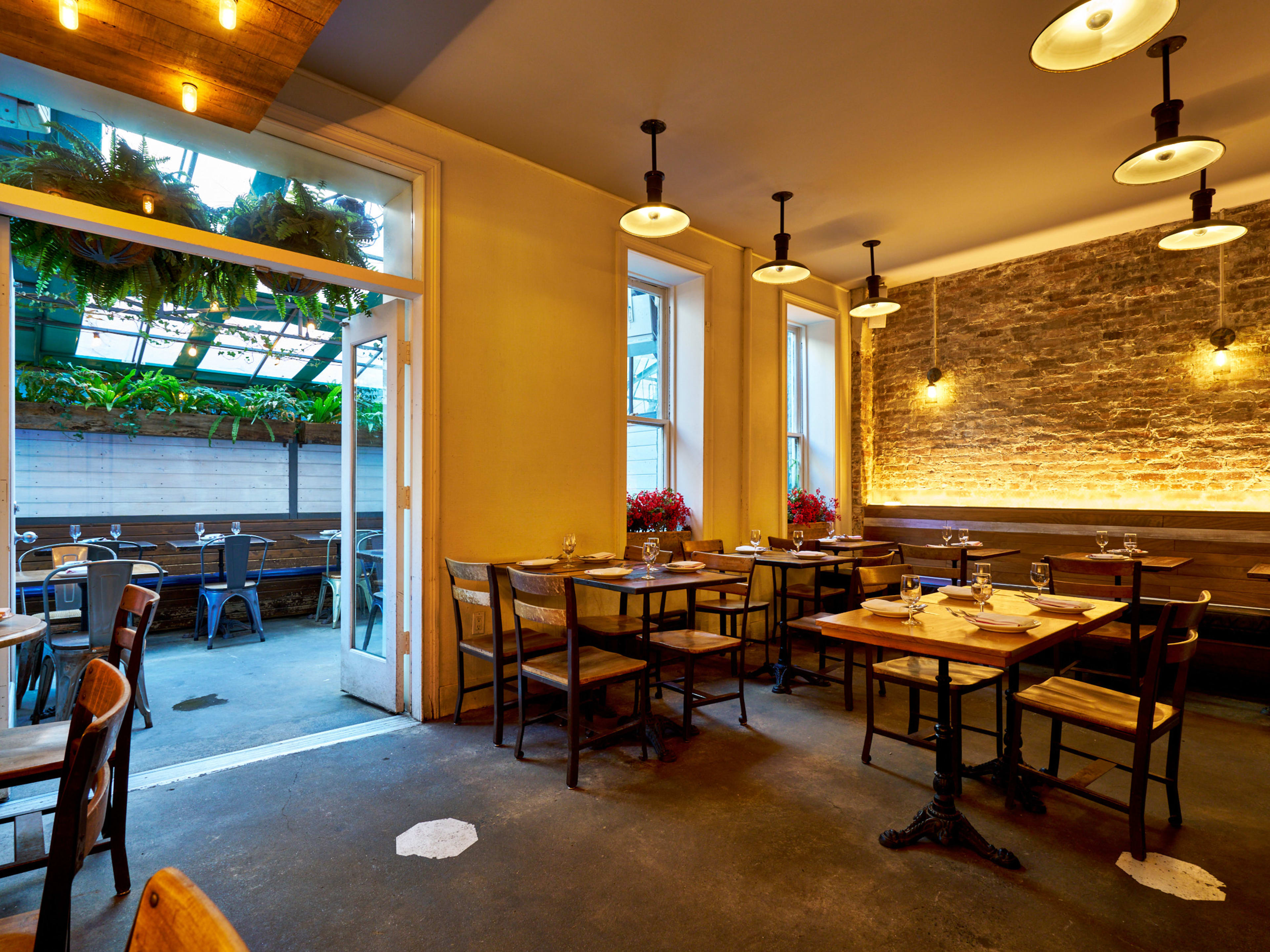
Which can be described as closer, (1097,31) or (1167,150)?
(1097,31)

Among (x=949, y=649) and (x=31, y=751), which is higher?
(x=949, y=649)

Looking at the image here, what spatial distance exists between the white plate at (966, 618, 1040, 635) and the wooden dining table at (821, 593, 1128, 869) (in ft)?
0.05

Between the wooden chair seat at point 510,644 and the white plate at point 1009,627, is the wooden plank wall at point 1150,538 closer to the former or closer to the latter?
the white plate at point 1009,627

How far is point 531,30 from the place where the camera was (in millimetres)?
3086

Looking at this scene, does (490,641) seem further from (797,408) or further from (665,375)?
(797,408)

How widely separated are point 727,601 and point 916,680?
92.6 inches

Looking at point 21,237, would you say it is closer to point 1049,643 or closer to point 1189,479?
point 1049,643

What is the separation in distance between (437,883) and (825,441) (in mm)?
5771

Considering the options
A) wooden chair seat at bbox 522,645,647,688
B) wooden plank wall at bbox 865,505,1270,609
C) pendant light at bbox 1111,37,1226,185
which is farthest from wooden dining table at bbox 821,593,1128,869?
wooden plank wall at bbox 865,505,1270,609

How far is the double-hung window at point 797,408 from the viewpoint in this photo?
7.04 m

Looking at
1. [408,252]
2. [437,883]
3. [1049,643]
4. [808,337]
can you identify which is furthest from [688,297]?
[437,883]

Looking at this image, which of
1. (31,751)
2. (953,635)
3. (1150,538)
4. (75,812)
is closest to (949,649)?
(953,635)

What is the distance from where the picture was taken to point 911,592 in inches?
98.4

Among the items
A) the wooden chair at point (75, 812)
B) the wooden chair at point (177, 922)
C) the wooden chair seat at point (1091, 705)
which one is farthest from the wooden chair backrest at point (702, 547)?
the wooden chair at point (177, 922)
